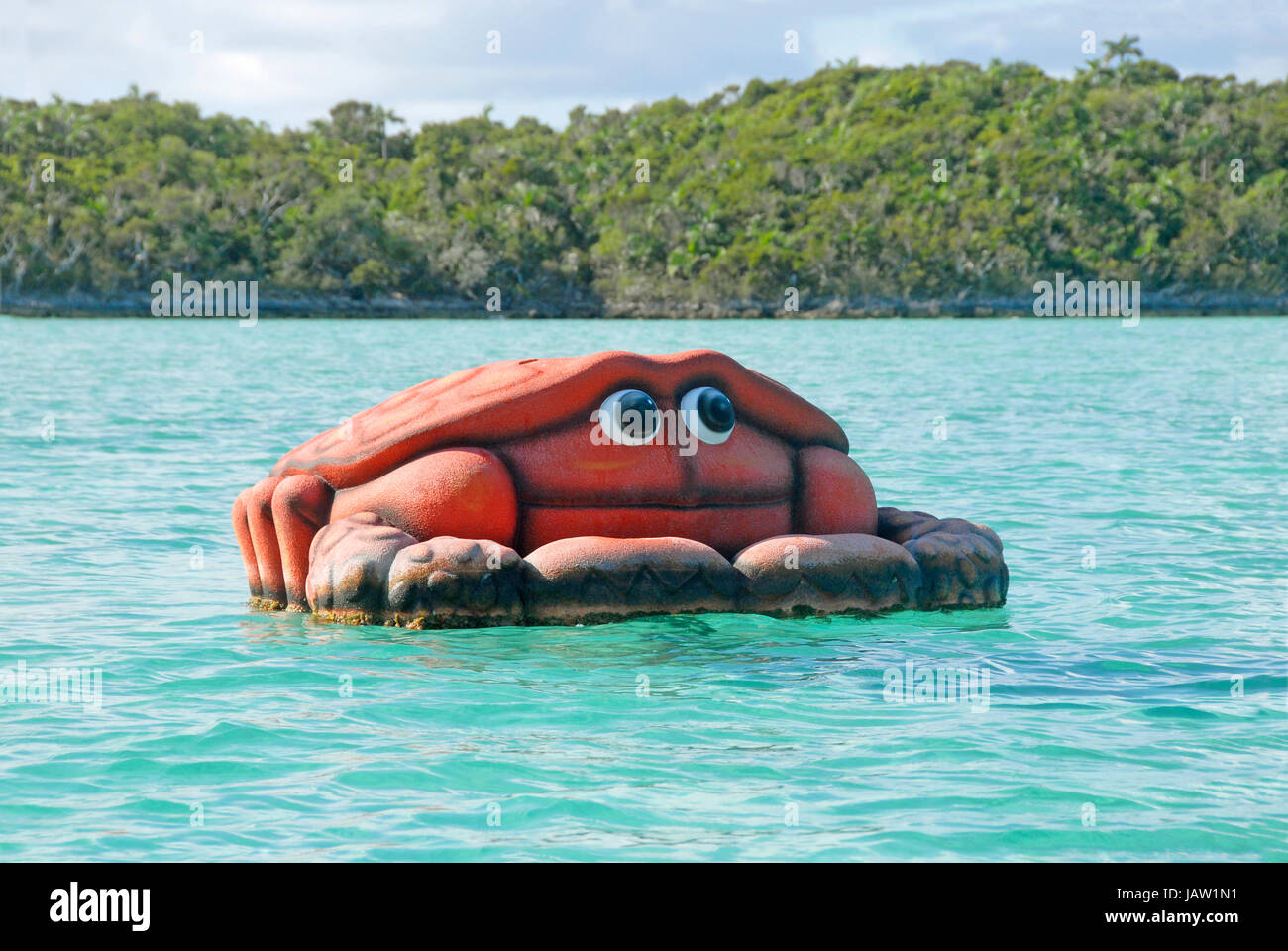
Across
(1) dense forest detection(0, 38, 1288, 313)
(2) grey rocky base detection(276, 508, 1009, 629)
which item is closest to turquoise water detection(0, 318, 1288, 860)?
(2) grey rocky base detection(276, 508, 1009, 629)

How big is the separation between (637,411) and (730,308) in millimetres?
75423

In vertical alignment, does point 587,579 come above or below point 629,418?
below

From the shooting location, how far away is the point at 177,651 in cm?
759

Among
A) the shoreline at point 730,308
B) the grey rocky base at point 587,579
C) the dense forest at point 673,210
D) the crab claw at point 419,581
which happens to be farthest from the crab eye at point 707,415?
the shoreline at point 730,308

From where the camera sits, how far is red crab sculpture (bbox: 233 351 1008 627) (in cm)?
765

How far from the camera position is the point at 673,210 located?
8681cm

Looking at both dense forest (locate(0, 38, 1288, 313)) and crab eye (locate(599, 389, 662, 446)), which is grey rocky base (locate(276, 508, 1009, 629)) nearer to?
crab eye (locate(599, 389, 662, 446))

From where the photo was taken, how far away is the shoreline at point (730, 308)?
269 feet

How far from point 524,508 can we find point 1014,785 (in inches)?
126

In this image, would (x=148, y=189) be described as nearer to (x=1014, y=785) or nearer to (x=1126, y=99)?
(x=1126, y=99)

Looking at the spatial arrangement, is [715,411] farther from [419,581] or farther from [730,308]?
[730,308]

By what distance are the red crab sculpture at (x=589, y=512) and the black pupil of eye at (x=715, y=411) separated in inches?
0.4

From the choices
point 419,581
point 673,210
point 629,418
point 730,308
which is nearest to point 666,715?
point 419,581

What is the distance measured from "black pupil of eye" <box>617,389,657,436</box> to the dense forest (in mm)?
72689
